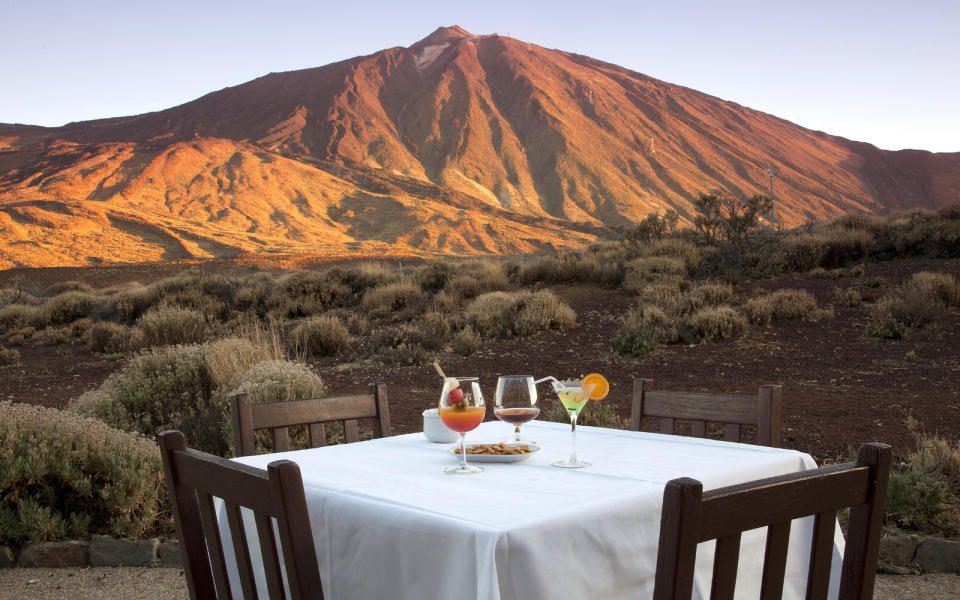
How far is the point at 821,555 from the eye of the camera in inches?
70.6

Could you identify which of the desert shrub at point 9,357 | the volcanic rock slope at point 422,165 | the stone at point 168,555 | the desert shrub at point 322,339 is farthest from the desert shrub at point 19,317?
the volcanic rock slope at point 422,165

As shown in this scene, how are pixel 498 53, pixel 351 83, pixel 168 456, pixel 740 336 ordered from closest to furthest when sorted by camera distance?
pixel 168 456 → pixel 740 336 → pixel 351 83 → pixel 498 53

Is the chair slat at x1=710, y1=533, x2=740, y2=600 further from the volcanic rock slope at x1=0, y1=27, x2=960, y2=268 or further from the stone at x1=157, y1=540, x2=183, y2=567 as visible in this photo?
the volcanic rock slope at x1=0, y1=27, x2=960, y2=268

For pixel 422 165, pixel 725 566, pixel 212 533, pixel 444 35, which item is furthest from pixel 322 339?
pixel 444 35

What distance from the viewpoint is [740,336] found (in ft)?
40.3

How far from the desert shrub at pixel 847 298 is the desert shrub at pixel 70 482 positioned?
12.2m

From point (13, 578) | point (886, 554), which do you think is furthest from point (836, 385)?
point (13, 578)

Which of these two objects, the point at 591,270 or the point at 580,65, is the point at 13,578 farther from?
the point at 580,65

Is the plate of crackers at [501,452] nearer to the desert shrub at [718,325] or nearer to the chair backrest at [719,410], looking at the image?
the chair backrest at [719,410]

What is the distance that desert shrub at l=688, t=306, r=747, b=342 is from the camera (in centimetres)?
1223

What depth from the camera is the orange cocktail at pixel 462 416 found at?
8.04 ft

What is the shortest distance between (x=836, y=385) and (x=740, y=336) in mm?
3168

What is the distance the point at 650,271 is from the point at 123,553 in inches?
579

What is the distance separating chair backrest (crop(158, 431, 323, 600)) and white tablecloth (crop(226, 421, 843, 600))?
0.23 m
